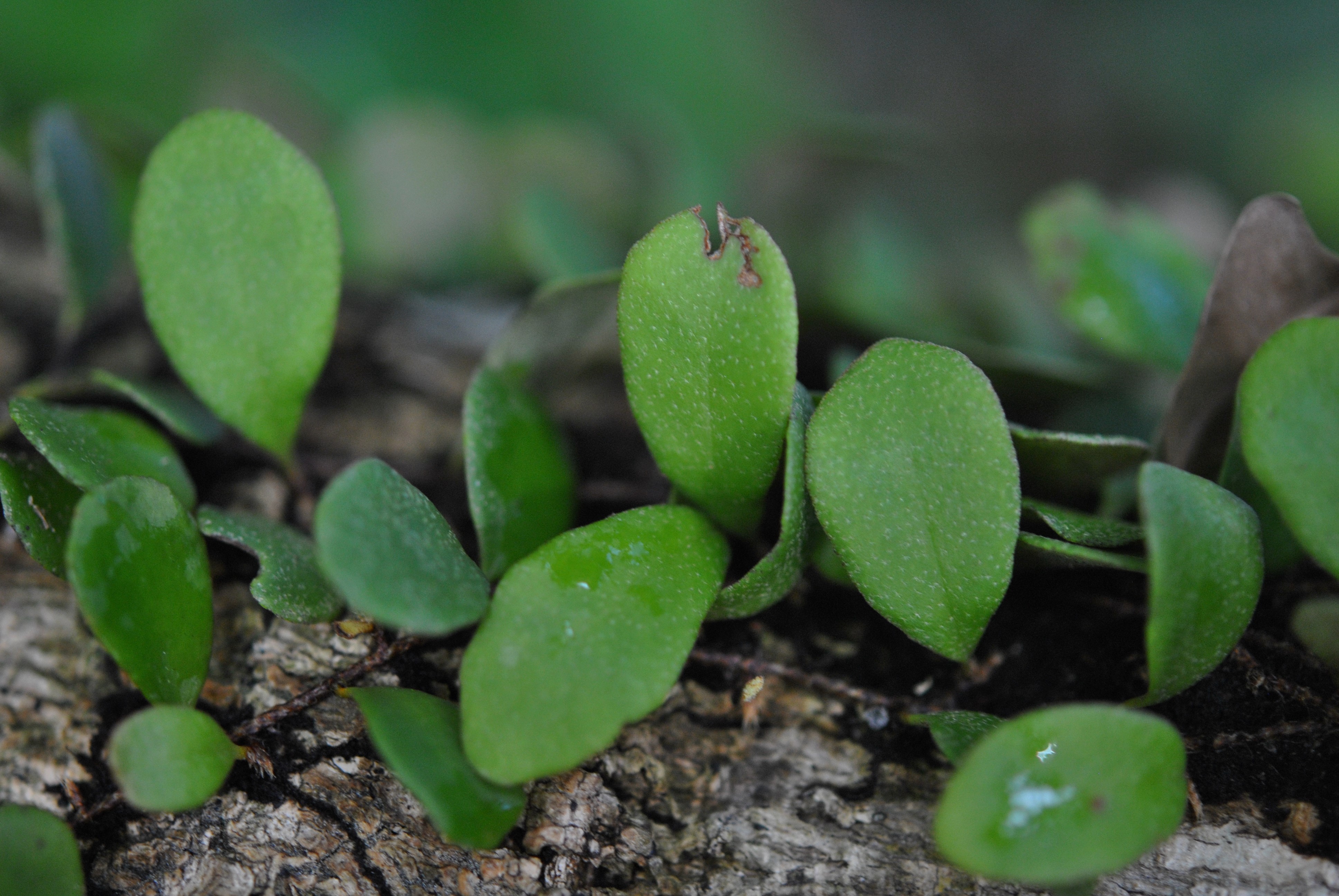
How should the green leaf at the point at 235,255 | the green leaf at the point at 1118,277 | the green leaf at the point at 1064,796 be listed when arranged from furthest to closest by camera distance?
the green leaf at the point at 1118,277 → the green leaf at the point at 235,255 → the green leaf at the point at 1064,796

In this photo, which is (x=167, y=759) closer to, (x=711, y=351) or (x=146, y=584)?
(x=146, y=584)

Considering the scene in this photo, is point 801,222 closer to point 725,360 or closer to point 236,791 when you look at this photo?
point 725,360

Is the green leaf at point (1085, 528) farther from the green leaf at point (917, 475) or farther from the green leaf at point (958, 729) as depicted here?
the green leaf at point (958, 729)

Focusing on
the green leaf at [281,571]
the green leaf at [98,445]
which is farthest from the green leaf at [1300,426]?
the green leaf at [98,445]

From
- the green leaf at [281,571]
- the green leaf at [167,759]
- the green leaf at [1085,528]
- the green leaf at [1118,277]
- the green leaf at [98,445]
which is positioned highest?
the green leaf at [1118,277]

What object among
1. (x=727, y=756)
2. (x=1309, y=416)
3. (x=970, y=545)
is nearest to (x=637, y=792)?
(x=727, y=756)

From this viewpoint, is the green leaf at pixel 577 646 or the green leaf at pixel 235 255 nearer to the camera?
the green leaf at pixel 577 646
